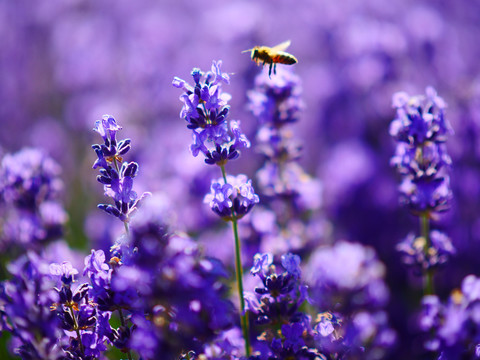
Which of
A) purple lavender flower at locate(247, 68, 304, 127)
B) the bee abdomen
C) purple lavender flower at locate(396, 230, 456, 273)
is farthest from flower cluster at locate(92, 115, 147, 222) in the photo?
purple lavender flower at locate(396, 230, 456, 273)

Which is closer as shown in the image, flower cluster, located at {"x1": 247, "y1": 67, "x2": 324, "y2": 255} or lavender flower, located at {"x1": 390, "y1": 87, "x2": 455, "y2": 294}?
lavender flower, located at {"x1": 390, "y1": 87, "x2": 455, "y2": 294}

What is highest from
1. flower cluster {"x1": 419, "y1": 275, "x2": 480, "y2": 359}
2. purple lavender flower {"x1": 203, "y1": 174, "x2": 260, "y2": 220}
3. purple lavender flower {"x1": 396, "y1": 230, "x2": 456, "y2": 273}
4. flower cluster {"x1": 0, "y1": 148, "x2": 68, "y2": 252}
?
flower cluster {"x1": 0, "y1": 148, "x2": 68, "y2": 252}

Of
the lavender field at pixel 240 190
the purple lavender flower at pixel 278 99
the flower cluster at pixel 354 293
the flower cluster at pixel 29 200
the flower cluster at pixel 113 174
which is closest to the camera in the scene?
the lavender field at pixel 240 190

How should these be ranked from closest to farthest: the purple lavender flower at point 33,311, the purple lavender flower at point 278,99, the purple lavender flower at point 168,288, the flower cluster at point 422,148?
the purple lavender flower at point 168,288
the purple lavender flower at point 33,311
the flower cluster at point 422,148
the purple lavender flower at point 278,99

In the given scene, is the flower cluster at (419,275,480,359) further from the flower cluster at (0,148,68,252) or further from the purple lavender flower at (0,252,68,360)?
the flower cluster at (0,148,68,252)

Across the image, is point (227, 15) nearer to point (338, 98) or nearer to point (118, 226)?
point (338, 98)

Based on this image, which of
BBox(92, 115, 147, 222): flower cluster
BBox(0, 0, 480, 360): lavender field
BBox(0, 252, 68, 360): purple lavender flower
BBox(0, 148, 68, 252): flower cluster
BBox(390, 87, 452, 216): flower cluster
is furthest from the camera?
BBox(0, 148, 68, 252): flower cluster

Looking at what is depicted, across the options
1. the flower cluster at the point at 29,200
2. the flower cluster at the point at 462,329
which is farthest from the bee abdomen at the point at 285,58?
the flower cluster at the point at 29,200

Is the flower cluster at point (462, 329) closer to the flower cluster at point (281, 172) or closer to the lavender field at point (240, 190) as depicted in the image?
the lavender field at point (240, 190)

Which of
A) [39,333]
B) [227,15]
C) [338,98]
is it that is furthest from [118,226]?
[227,15]
